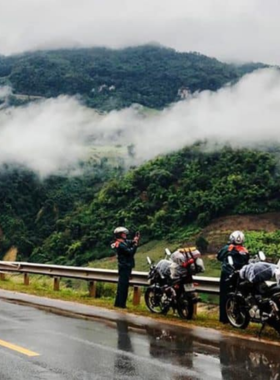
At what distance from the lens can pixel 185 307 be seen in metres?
11.8

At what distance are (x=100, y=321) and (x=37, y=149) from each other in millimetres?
166711

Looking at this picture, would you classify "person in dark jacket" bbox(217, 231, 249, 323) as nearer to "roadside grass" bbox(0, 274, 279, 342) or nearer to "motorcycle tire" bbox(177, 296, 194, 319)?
"roadside grass" bbox(0, 274, 279, 342)

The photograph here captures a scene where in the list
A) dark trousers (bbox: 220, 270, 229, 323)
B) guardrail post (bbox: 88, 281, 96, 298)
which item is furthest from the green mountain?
dark trousers (bbox: 220, 270, 229, 323)

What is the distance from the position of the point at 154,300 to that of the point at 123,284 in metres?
0.98

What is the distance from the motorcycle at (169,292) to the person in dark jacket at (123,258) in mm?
626

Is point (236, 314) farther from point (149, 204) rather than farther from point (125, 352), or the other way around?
point (149, 204)

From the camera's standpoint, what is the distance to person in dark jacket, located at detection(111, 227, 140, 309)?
13227 millimetres

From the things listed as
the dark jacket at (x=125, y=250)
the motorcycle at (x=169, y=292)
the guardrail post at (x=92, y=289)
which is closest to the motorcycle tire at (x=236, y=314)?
the motorcycle at (x=169, y=292)

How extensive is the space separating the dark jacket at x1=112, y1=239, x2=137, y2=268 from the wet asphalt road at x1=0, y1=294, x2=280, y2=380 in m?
2.20

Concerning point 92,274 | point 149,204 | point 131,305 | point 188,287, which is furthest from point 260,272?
point 149,204

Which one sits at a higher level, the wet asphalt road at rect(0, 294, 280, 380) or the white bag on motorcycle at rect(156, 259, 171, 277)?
the white bag on motorcycle at rect(156, 259, 171, 277)

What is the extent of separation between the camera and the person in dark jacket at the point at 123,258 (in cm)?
1323

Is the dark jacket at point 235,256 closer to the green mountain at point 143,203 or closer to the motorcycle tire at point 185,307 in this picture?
the motorcycle tire at point 185,307

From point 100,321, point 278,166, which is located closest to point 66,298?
point 100,321
